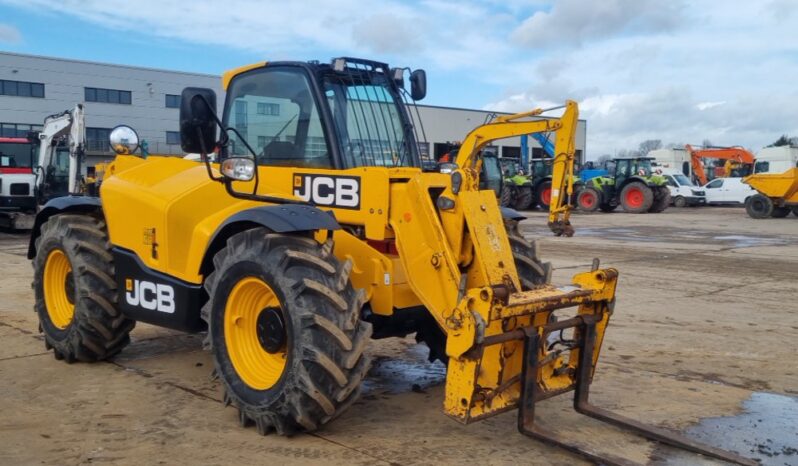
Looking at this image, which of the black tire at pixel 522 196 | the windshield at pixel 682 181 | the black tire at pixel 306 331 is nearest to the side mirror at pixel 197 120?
the black tire at pixel 306 331

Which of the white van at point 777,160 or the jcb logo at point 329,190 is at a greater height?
the white van at point 777,160

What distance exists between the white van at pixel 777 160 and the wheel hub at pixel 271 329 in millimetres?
38710

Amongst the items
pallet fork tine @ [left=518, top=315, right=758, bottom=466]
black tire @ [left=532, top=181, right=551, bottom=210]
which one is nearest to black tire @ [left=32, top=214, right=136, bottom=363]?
pallet fork tine @ [left=518, top=315, right=758, bottom=466]

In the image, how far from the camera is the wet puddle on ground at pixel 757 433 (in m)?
4.50

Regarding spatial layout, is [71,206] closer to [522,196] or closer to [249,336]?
[249,336]

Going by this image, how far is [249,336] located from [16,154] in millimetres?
19225

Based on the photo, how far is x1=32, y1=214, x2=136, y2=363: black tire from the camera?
240 inches

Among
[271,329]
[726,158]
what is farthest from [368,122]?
[726,158]

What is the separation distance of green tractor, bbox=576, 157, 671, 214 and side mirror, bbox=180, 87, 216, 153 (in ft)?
93.6

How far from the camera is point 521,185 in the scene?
34000 mm

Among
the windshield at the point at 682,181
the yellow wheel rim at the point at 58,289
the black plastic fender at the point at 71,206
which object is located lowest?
the yellow wheel rim at the point at 58,289

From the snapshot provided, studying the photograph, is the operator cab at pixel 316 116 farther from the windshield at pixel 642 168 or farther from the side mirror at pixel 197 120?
the windshield at pixel 642 168

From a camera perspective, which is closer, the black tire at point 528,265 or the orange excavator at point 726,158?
the black tire at point 528,265

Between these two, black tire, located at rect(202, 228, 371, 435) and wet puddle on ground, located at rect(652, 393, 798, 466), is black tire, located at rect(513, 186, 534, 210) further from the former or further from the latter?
A: black tire, located at rect(202, 228, 371, 435)
